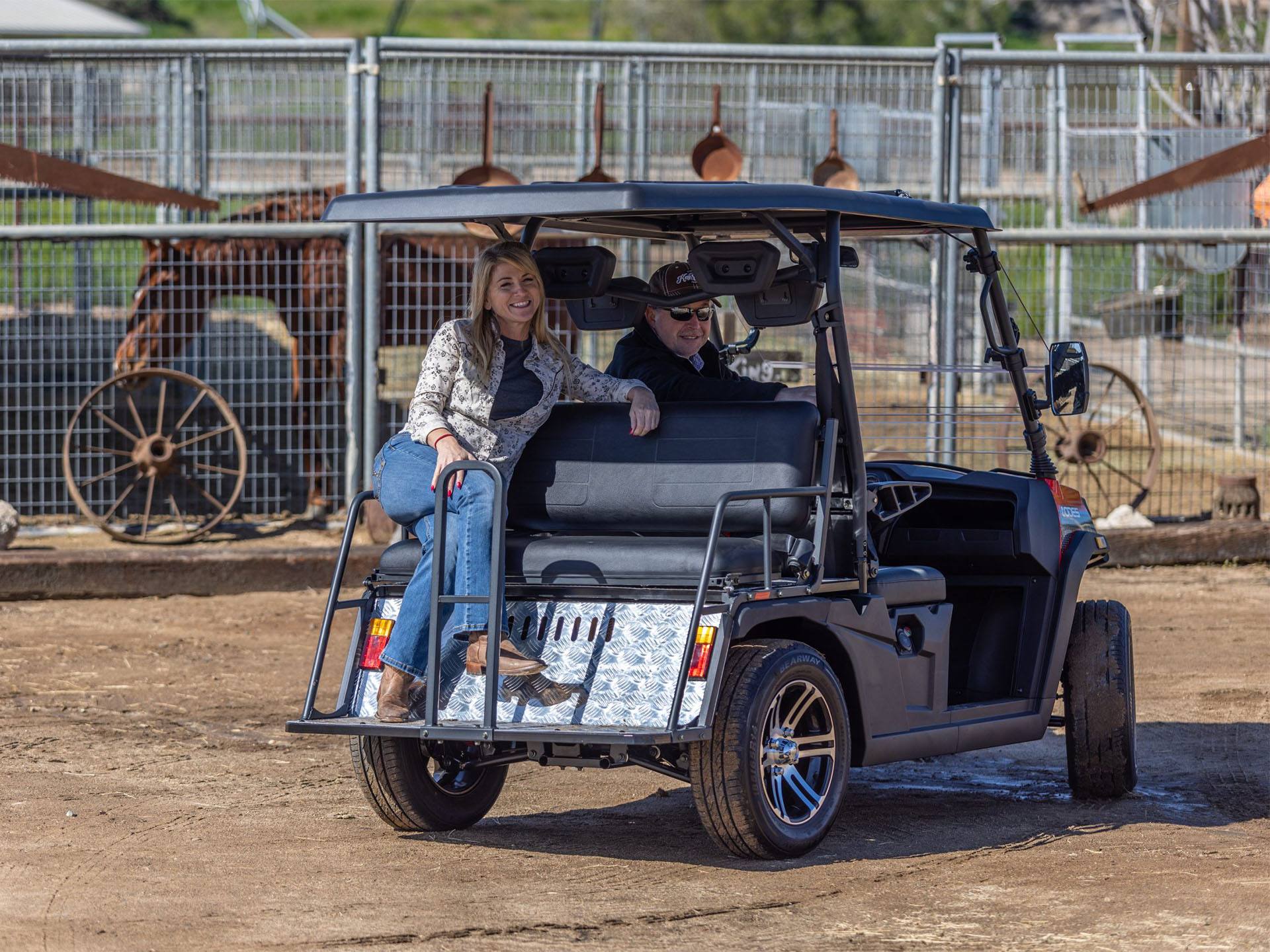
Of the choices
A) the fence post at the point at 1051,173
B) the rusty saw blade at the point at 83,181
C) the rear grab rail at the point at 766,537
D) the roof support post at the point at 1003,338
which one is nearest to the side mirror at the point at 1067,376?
the roof support post at the point at 1003,338

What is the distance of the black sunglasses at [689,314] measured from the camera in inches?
250

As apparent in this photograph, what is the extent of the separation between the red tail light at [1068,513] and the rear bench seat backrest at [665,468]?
1.38 meters

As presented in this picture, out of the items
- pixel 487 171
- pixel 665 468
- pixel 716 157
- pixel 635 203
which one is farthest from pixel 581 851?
pixel 716 157

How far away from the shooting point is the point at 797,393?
6.07 meters

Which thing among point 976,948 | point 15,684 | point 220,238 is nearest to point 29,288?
point 220,238

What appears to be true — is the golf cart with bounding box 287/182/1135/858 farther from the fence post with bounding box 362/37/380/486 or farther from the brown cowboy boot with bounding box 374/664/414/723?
the fence post with bounding box 362/37/380/486

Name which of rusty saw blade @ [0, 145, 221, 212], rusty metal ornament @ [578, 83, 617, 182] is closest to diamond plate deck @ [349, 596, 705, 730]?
rusty metal ornament @ [578, 83, 617, 182]

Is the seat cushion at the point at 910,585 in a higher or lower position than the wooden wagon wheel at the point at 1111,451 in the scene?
lower

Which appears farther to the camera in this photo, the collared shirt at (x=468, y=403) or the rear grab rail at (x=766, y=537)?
the collared shirt at (x=468, y=403)

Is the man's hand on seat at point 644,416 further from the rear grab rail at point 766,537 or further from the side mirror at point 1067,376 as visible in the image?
the side mirror at point 1067,376

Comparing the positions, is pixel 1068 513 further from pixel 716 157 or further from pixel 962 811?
pixel 716 157

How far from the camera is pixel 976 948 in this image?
466 centimetres

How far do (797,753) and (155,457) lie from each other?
22.9 feet

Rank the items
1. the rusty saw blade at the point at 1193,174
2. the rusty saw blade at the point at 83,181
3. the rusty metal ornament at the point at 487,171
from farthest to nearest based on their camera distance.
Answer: the rusty saw blade at the point at 1193,174
the rusty saw blade at the point at 83,181
the rusty metal ornament at the point at 487,171
